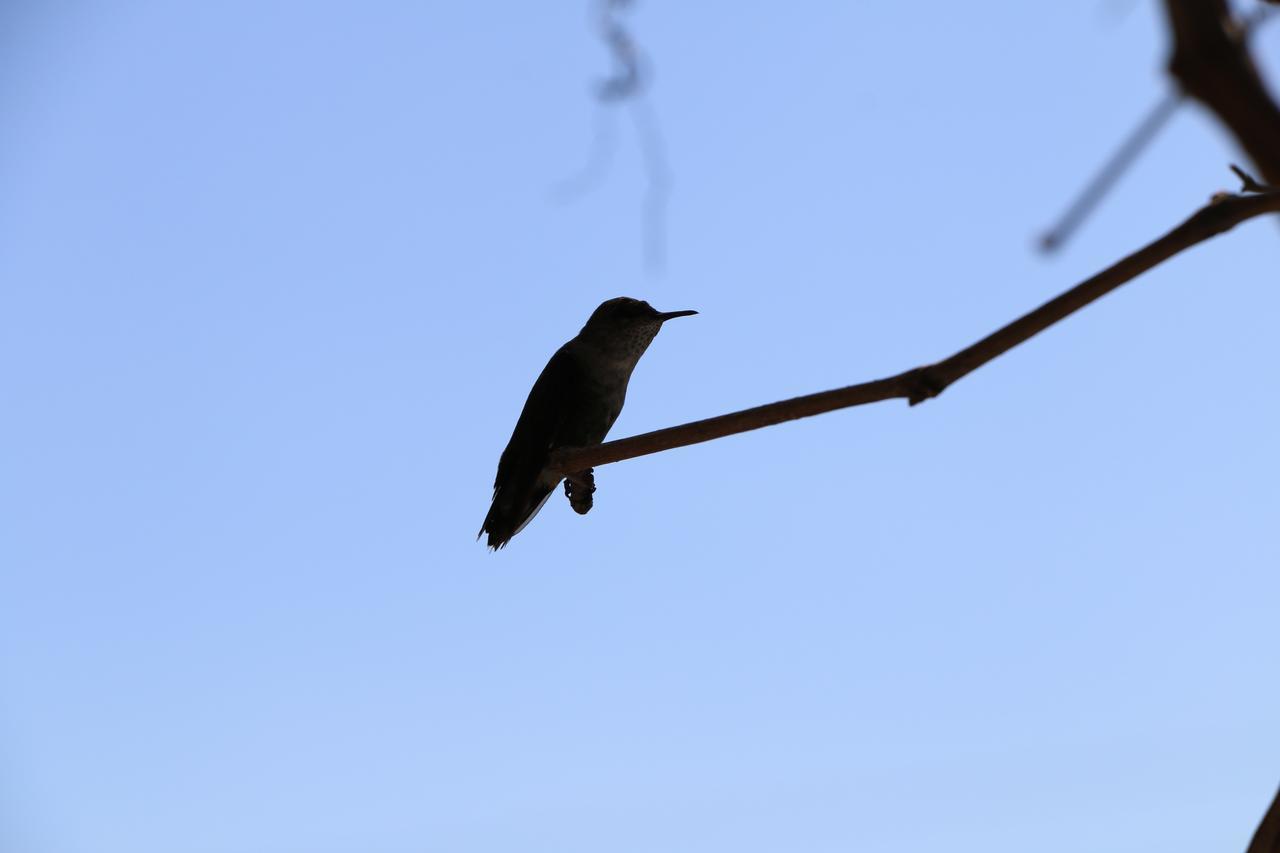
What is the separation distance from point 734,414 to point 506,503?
347cm

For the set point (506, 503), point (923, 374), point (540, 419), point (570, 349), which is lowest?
point (923, 374)

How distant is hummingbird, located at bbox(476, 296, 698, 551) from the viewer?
220 inches

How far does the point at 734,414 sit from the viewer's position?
2.21m

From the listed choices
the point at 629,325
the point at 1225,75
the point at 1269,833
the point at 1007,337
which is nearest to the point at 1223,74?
the point at 1225,75

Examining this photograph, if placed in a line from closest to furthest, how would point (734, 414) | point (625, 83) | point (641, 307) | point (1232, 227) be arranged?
point (1232, 227), point (734, 414), point (625, 83), point (641, 307)

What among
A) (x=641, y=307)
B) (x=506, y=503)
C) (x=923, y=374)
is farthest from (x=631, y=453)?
(x=641, y=307)

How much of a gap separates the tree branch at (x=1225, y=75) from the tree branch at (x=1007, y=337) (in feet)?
1.31

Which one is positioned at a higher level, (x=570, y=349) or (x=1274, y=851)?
(x=570, y=349)

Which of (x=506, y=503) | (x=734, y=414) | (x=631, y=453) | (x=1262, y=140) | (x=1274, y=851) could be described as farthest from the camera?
(x=506, y=503)

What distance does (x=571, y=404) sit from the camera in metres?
5.87

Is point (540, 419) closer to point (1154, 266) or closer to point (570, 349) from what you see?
point (570, 349)

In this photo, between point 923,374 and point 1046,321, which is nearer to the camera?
point 1046,321

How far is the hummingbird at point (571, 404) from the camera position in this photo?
558 cm

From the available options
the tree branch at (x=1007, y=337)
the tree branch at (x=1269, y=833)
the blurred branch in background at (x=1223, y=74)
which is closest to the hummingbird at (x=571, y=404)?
the tree branch at (x=1007, y=337)
